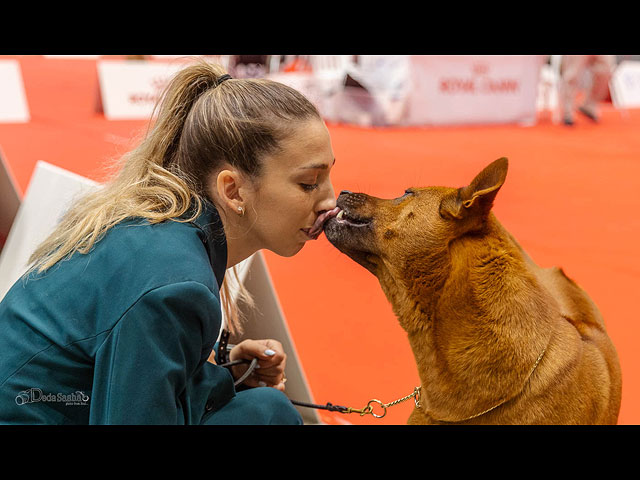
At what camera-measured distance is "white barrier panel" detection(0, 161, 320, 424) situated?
2.23 meters

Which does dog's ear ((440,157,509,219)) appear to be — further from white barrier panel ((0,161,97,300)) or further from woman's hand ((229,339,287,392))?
white barrier panel ((0,161,97,300))

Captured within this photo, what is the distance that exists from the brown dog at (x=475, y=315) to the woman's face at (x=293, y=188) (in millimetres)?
122

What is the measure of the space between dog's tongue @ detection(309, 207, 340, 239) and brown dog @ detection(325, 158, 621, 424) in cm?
2

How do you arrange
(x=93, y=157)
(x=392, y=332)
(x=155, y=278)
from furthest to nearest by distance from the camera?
1. (x=93, y=157)
2. (x=392, y=332)
3. (x=155, y=278)

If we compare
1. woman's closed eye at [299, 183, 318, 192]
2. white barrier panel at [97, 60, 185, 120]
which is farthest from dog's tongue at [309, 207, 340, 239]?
white barrier panel at [97, 60, 185, 120]

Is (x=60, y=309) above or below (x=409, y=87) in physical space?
above

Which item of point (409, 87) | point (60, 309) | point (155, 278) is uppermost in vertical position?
point (155, 278)

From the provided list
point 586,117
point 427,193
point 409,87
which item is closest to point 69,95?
point 409,87

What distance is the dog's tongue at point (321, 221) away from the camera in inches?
65.9

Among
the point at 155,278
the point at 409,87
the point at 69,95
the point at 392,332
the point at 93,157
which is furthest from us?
the point at 69,95

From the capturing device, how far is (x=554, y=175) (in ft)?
14.9

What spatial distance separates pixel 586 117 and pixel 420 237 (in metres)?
4.94

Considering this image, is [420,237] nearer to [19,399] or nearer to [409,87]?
[19,399]

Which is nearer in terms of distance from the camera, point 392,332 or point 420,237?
point 420,237
